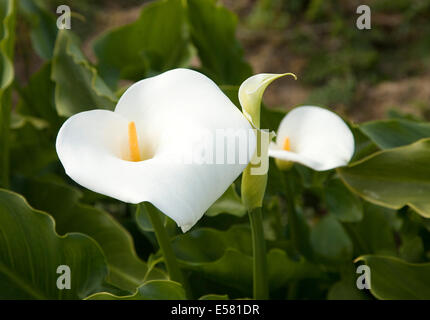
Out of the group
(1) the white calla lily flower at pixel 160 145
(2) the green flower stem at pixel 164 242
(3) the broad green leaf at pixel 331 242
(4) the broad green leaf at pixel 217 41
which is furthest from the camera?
(4) the broad green leaf at pixel 217 41

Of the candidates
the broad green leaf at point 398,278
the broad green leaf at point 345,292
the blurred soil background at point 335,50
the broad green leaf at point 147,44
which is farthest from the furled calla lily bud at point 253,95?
the blurred soil background at point 335,50

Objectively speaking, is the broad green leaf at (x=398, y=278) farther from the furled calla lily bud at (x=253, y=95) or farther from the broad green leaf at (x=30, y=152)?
the broad green leaf at (x=30, y=152)

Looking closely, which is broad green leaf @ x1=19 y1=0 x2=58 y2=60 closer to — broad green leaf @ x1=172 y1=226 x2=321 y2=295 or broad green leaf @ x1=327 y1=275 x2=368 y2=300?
broad green leaf @ x1=172 y1=226 x2=321 y2=295

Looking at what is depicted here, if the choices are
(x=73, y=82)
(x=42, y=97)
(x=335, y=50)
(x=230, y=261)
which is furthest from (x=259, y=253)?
(x=335, y=50)

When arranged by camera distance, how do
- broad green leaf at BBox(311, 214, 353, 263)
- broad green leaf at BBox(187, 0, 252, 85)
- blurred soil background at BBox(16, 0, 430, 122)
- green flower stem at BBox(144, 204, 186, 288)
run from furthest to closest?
blurred soil background at BBox(16, 0, 430, 122) < broad green leaf at BBox(187, 0, 252, 85) < broad green leaf at BBox(311, 214, 353, 263) < green flower stem at BBox(144, 204, 186, 288)

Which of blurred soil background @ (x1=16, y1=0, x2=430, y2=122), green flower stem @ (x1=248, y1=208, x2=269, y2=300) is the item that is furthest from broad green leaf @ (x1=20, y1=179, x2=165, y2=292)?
blurred soil background @ (x1=16, y1=0, x2=430, y2=122)

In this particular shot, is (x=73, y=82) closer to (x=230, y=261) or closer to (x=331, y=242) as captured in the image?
(x=230, y=261)

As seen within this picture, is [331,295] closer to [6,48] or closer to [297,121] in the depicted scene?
[297,121]
